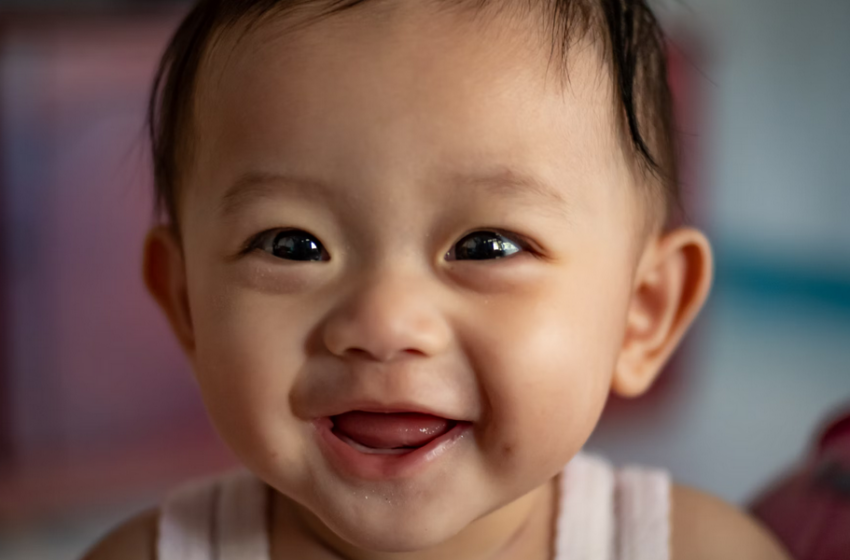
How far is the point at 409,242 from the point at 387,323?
5 cm

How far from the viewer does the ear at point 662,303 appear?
0.75m

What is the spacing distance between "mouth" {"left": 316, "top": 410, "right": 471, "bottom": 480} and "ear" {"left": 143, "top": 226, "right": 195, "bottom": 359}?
0.59ft

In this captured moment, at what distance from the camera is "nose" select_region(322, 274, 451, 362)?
56 cm

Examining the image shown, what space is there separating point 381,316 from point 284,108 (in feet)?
0.45

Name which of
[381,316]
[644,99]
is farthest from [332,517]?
[644,99]

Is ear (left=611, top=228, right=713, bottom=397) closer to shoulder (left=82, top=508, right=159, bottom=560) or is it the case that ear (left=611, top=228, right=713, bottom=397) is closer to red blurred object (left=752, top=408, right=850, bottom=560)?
red blurred object (left=752, top=408, right=850, bottom=560)

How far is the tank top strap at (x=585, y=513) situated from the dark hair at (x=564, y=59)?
0.21 meters

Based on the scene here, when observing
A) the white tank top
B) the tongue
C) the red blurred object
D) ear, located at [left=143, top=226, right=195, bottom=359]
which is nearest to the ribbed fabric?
the white tank top

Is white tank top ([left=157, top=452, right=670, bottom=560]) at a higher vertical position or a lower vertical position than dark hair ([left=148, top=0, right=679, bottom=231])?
lower

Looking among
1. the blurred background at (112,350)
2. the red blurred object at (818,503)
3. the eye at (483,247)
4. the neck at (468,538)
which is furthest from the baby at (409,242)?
the blurred background at (112,350)

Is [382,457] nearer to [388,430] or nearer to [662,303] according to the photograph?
[388,430]

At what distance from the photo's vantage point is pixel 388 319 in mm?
561

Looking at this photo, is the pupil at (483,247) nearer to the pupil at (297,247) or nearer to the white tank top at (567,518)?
the pupil at (297,247)

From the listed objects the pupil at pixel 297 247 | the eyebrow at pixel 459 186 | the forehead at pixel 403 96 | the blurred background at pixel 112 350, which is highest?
the forehead at pixel 403 96
